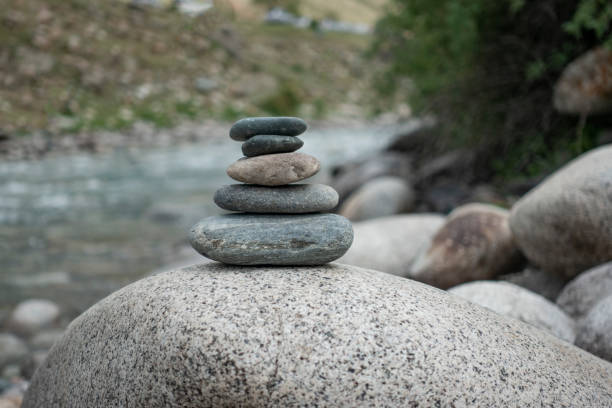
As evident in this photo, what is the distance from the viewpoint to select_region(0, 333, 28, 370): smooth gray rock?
192 inches

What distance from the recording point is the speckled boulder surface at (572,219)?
3.85 metres

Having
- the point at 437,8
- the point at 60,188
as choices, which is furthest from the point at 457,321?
the point at 60,188

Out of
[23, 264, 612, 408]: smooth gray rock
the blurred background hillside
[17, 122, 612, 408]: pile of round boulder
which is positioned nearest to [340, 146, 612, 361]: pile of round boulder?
[17, 122, 612, 408]: pile of round boulder

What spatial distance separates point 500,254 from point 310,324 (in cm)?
322

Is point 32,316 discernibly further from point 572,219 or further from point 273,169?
point 572,219

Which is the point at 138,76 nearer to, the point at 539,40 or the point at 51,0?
the point at 51,0

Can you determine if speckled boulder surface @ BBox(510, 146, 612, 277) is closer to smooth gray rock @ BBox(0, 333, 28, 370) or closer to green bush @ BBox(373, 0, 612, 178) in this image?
green bush @ BBox(373, 0, 612, 178)

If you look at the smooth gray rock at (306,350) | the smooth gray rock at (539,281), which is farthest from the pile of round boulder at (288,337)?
the smooth gray rock at (539,281)

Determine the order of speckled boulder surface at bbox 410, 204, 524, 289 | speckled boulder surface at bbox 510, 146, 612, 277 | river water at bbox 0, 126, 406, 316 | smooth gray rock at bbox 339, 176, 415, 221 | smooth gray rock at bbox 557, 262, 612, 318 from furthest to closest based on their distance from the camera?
smooth gray rock at bbox 339, 176, 415, 221 → river water at bbox 0, 126, 406, 316 → speckled boulder surface at bbox 410, 204, 524, 289 → speckled boulder surface at bbox 510, 146, 612, 277 → smooth gray rock at bbox 557, 262, 612, 318

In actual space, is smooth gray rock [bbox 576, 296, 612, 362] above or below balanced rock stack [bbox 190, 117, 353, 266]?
below

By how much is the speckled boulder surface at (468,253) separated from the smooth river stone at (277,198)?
234 cm

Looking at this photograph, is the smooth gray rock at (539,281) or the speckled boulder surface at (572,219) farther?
the smooth gray rock at (539,281)

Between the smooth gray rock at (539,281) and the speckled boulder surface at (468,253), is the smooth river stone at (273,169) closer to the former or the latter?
the speckled boulder surface at (468,253)

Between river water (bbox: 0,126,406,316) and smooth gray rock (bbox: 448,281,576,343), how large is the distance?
168 inches
